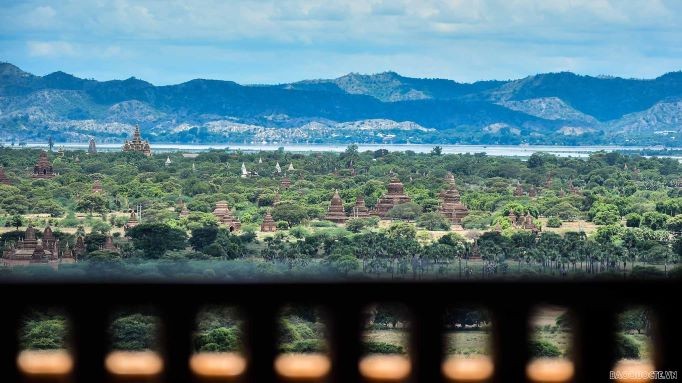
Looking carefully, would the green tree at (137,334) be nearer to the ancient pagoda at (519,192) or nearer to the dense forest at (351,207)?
the dense forest at (351,207)

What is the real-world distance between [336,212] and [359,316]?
276 feet

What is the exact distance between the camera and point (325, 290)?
10.3 ft

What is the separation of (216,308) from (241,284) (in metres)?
0.08

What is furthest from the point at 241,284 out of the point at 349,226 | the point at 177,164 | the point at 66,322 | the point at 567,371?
the point at 177,164

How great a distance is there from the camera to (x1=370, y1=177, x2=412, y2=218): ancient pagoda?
90906 millimetres

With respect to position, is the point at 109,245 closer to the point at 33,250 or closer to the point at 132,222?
the point at 33,250

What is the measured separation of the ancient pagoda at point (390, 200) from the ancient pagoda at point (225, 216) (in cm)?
1018

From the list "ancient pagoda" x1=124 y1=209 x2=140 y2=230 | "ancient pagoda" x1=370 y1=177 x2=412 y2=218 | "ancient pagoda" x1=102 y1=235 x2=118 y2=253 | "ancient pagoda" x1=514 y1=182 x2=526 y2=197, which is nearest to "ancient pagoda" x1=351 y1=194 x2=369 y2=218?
"ancient pagoda" x1=370 y1=177 x2=412 y2=218

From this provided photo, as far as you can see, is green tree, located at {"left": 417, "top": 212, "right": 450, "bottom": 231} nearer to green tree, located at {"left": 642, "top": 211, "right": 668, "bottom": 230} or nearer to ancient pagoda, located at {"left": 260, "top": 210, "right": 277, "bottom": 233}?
ancient pagoda, located at {"left": 260, "top": 210, "right": 277, "bottom": 233}

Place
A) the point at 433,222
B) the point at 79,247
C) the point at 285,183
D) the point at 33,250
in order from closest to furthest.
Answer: the point at 33,250, the point at 79,247, the point at 433,222, the point at 285,183

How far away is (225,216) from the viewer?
82812 millimetres

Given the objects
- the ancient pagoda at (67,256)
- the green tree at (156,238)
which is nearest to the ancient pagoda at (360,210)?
the green tree at (156,238)

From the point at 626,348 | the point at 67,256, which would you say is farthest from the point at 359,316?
the point at 67,256

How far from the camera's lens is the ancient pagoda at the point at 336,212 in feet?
282
